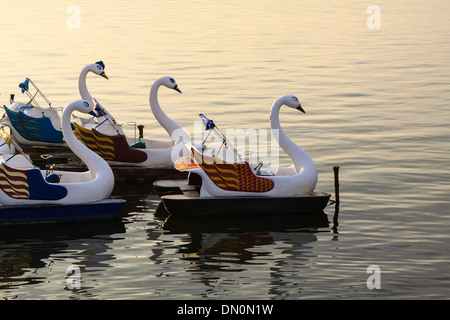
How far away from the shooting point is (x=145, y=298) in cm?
2000

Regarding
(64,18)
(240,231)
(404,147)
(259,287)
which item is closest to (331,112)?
(404,147)

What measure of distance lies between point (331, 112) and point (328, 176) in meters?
10.7

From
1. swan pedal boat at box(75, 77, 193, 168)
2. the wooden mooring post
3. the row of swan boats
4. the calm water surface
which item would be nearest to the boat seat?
swan pedal boat at box(75, 77, 193, 168)

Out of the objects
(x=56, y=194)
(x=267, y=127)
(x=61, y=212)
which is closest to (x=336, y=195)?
(x=61, y=212)

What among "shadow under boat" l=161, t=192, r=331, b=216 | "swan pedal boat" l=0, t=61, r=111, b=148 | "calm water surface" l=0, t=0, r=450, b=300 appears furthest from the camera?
"swan pedal boat" l=0, t=61, r=111, b=148

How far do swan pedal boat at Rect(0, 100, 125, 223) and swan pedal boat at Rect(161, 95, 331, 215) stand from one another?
1.69m

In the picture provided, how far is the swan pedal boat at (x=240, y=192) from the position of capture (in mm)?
24938

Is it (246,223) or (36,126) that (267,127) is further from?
(246,223)

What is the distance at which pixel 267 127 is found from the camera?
38.2 metres

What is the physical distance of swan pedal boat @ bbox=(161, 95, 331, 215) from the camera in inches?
982

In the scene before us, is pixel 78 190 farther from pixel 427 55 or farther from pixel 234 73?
pixel 427 55

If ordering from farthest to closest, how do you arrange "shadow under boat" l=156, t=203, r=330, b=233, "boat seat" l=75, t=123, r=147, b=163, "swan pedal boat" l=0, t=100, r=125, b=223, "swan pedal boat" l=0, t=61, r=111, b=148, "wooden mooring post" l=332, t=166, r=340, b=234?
1. "swan pedal boat" l=0, t=61, r=111, b=148
2. "boat seat" l=75, t=123, r=147, b=163
3. "wooden mooring post" l=332, t=166, r=340, b=234
4. "shadow under boat" l=156, t=203, r=330, b=233
5. "swan pedal boat" l=0, t=100, r=125, b=223

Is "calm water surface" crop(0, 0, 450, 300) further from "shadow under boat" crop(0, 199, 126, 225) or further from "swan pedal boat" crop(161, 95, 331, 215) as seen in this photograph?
"swan pedal boat" crop(161, 95, 331, 215)

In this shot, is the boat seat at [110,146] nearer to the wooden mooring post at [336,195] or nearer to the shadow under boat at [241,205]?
the shadow under boat at [241,205]
